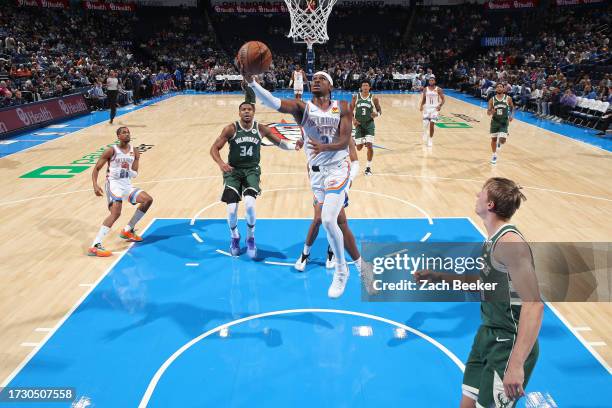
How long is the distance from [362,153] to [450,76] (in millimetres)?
21226

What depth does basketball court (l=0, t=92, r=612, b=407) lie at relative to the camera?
13.9ft

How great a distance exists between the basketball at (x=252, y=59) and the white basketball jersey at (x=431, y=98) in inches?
377

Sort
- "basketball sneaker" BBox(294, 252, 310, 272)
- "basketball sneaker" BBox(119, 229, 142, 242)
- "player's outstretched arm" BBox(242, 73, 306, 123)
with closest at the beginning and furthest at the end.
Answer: "player's outstretched arm" BBox(242, 73, 306, 123)
"basketball sneaker" BBox(294, 252, 310, 272)
"basketball sneaker" BBox(119, 229, 142, 242)

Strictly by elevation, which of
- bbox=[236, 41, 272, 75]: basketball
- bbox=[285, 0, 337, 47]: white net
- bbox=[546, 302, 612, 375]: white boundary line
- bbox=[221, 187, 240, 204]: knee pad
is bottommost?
bbox=[546, 302, 612, 375]: white boundary line

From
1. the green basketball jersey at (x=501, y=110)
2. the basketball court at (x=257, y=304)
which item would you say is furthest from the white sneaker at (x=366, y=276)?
the green basketball jersey at (x=501, y=110)

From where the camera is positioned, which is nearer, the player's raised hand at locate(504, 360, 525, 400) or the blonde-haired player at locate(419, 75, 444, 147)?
the player's raised hand at locate(504, 360, 525, 400)

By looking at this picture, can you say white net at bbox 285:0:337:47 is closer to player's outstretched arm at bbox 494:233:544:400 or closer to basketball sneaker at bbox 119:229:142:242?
basketball sneaker at bbox 119:229:142:242

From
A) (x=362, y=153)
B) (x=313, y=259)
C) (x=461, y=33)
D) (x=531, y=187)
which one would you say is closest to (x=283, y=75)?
(x=461, y=33)

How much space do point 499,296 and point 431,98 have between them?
11.5 metres

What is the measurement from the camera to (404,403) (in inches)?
156

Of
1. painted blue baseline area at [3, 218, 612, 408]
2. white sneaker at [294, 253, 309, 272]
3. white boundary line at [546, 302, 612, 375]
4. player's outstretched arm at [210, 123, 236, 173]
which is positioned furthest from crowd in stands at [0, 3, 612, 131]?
white boundary line at [546, 302, 612, 375]

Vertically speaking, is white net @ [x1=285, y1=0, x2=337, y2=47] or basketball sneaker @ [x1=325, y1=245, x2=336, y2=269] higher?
white net @ [x1=285, y1=0, x2=337, y2=47]

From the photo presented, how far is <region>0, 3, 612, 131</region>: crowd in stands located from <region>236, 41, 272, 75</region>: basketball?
14257mm

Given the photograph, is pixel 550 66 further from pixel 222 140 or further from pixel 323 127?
pixel 323 127
